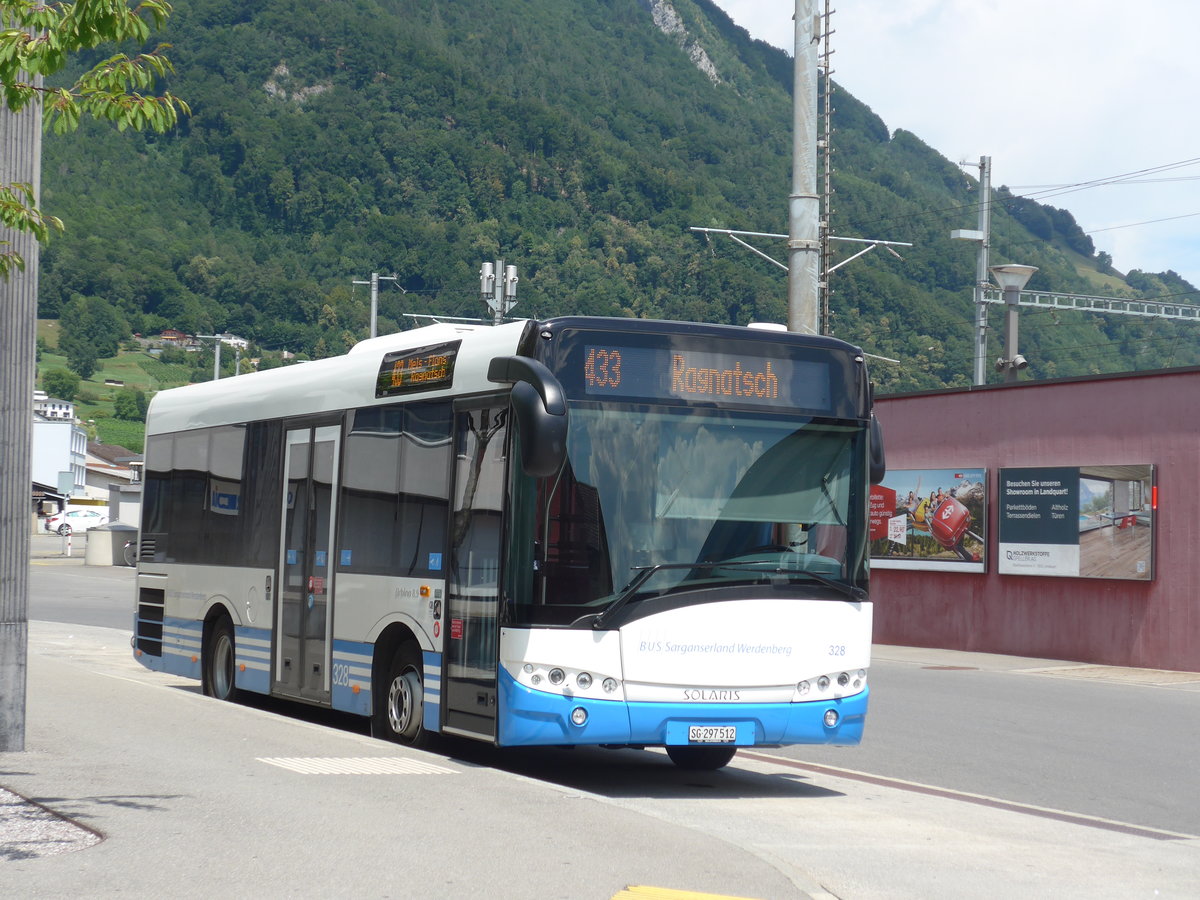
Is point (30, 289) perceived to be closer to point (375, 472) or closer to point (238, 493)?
point (375, 472)

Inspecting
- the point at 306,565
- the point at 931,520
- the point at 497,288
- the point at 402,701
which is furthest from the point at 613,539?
the point at 497,288

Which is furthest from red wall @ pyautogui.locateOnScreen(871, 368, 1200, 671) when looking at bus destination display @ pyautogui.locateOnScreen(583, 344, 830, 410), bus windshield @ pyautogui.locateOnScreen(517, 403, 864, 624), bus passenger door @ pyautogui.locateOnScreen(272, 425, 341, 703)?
bus passenger door @ pyautogui.locateOnScreen(272, 425, 341, 703)

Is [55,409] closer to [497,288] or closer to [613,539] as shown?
[497,288]

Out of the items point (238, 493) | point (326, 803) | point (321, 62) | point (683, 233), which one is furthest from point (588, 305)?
point (321, 62)

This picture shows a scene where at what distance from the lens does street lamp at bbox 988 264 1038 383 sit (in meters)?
29.4

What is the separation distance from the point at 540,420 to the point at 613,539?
89cm

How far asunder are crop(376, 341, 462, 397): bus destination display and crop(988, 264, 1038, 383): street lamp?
61.9 feet

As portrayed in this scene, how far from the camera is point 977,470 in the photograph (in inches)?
1003

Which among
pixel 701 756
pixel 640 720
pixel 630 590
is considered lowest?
pixel 701 756

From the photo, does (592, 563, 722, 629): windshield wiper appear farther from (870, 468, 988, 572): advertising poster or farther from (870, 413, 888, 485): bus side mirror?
(870, 468, 988, 572): advertising poster

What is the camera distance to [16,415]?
9.84m

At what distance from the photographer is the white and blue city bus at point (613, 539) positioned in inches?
383

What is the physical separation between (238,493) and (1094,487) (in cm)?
1386

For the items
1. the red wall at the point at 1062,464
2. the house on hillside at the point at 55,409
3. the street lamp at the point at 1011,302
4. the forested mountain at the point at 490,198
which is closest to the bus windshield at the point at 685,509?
the red wall at the point at 1062,464
